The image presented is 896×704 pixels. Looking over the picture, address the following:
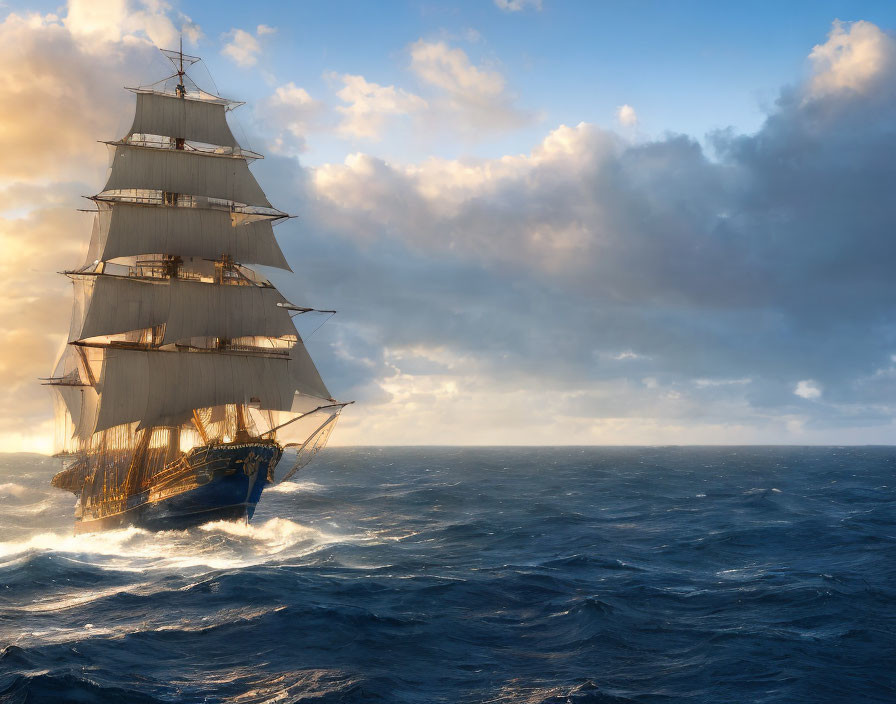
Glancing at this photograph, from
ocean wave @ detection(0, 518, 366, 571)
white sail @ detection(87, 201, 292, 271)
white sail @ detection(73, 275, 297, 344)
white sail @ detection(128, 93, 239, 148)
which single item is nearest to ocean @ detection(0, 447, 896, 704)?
ocean wave @ detection(0, 518, 366, 571)

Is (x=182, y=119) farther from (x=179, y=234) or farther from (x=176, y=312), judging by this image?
(x=176, y=312)

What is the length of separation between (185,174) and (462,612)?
52017mm

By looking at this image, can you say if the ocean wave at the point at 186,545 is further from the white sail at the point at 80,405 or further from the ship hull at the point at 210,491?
the white sail at the point at 80,405

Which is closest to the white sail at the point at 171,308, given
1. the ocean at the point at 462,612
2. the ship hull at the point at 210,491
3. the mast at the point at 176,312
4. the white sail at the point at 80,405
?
the mast at the point at 176,312

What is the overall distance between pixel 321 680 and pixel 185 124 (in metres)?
60.5

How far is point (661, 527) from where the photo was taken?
183 feet

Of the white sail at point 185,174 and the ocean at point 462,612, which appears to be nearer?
the ocean at point 462,612

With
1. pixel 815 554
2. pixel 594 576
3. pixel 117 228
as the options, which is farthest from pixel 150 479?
pixel 815 554

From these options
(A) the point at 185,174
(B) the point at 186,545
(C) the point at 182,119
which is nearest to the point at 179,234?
(A) the point at 185,174

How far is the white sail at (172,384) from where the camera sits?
198ft

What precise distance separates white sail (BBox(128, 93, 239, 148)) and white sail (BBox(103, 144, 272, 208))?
2869mm

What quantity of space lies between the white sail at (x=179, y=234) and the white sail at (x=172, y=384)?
390 inches

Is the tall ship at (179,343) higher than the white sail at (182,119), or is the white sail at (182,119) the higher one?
the white sail at (182,119)

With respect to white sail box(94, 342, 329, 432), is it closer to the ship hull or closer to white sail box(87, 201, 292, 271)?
the ship hull
